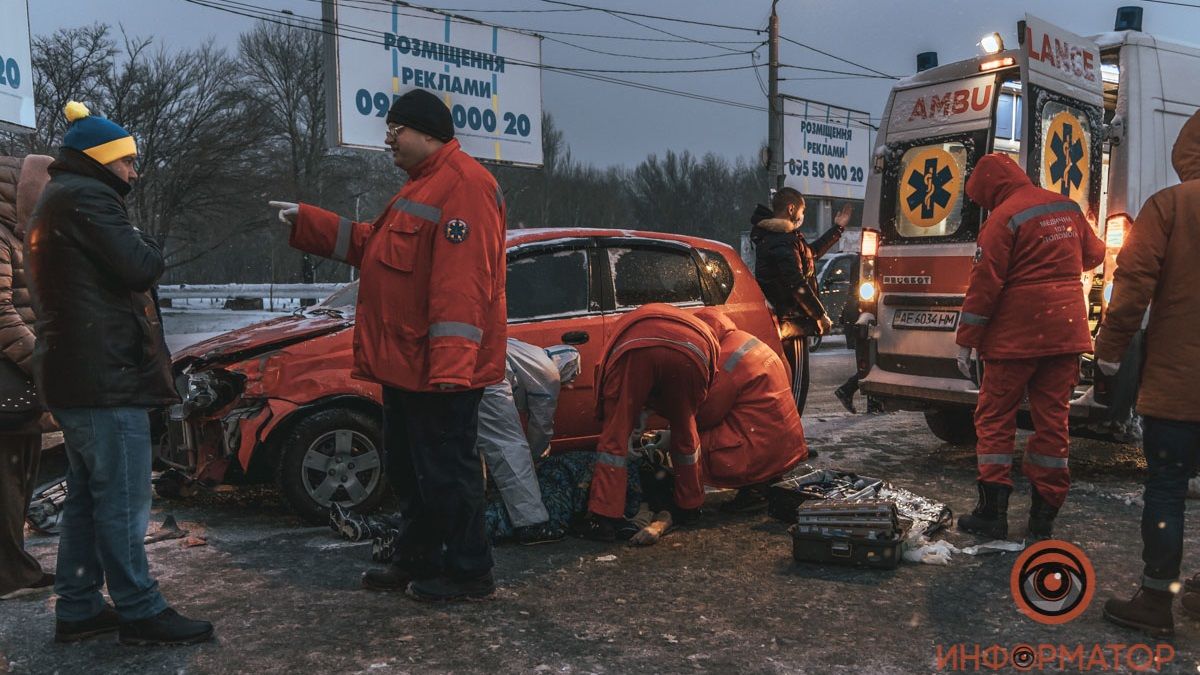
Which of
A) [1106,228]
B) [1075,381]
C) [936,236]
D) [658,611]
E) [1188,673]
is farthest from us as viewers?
[936,236]

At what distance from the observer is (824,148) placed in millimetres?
25594

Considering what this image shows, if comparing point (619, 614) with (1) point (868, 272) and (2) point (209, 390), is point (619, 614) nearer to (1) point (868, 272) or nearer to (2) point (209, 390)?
(2) point (209, 390)

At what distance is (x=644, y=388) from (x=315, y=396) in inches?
66.1

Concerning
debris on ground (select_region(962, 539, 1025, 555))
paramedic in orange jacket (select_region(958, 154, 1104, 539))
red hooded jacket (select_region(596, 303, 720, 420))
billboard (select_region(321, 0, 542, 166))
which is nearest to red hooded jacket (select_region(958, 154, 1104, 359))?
paramedic in orange jacket (select_region(958, 154, 1104, 539))

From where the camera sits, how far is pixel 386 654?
2.99 m

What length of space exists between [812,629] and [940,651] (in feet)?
1.43

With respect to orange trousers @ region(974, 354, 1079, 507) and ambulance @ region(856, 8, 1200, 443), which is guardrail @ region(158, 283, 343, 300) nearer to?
ambulance @ region(856, 8, 1200, 443)

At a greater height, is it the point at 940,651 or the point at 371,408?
the point at 371,408

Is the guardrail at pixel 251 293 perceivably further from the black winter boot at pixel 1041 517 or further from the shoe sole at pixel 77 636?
the black winter boot at pixel 1041 517

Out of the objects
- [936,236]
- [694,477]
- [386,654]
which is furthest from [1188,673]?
[936,236]

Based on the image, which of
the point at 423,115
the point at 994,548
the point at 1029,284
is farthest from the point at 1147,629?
the point at 423,115

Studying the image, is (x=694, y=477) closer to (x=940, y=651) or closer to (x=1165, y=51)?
(x=940, y=651)

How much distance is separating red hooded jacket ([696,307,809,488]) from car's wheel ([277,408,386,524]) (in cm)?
170

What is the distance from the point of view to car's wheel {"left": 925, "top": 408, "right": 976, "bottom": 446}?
6957 millimetres
